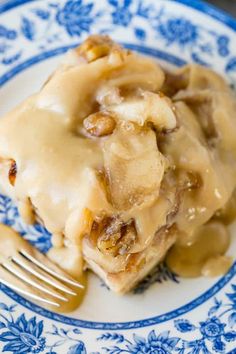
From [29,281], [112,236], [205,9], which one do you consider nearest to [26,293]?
[29,281]

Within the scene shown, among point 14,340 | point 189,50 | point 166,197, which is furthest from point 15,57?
point 14,340

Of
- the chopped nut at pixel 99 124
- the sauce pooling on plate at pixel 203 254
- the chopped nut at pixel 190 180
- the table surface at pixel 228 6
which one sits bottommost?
the sauce pooling on plate at pixel 203 254

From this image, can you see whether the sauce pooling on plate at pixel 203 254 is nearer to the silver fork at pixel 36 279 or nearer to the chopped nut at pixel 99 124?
the silver fork at pixel 36 279

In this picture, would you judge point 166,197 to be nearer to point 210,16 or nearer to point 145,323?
point 145,323

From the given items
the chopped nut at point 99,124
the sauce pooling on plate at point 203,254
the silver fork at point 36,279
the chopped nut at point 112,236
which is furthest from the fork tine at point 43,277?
the chopped nut at point 99,124

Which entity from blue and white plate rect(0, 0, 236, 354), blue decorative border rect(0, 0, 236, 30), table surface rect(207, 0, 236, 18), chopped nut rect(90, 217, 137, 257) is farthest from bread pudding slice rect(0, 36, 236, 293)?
table surface rect(207, 0, 236, 18)
